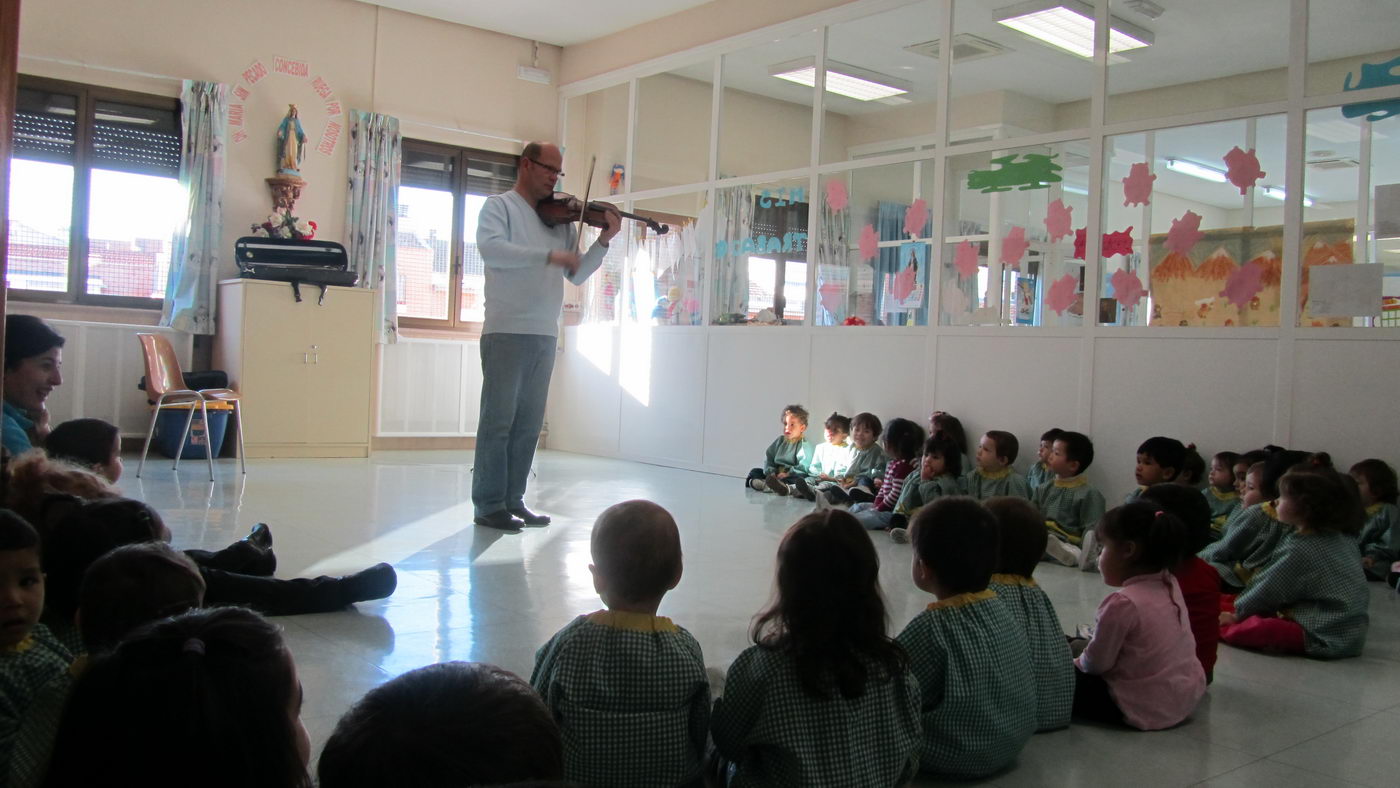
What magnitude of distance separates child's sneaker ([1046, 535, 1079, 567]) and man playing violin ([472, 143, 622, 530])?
6.90 ft

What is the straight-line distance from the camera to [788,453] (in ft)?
20.7

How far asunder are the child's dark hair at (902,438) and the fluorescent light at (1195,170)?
1765 mm

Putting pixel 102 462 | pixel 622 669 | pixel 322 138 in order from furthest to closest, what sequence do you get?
pixel 322 138, pixel 102 462, pixel 622 669

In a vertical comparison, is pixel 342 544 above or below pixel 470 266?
below

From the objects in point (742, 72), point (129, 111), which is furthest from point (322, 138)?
point (742, 72)

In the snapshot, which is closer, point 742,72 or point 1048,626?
point 1048,626

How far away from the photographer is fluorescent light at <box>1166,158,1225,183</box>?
15.3 feet

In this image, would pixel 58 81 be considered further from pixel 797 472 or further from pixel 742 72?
pixel 797 472

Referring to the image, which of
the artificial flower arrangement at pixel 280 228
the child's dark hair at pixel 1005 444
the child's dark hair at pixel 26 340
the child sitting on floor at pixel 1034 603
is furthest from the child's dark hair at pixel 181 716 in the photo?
the artificial flower arrangement at pixel 280 228

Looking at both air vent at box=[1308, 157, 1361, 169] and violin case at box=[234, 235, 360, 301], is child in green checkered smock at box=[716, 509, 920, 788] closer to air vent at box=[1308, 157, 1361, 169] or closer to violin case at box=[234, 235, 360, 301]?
air vent at box=[1308, 157, 1361, 169]

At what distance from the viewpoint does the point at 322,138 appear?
7.39 m

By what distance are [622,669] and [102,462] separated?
5.64 ft

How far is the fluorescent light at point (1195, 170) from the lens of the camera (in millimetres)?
4652

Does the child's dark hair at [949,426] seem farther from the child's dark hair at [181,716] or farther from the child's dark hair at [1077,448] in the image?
the child's dark hair at [181,716]
